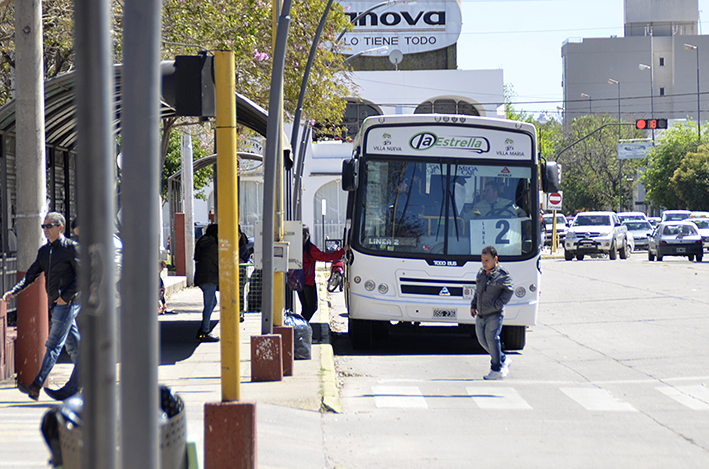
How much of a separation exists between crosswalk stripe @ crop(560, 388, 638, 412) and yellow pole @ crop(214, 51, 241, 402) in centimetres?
360

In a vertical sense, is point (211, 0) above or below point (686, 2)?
below

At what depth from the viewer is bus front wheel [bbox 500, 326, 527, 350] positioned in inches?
447

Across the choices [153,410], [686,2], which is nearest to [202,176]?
[153,410]

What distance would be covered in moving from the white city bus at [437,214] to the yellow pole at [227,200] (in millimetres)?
5143

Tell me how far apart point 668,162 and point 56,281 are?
2658 inches

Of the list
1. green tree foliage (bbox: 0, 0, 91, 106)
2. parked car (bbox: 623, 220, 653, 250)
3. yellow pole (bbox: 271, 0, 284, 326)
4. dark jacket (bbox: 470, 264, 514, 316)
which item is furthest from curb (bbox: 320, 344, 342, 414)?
parked car (bbox: 623, 220, 653, 250)

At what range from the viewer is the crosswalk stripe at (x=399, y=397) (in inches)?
300

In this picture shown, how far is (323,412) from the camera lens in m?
7.14

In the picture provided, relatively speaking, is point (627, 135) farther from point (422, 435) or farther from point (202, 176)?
point (422, 435)

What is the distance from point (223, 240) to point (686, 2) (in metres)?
114

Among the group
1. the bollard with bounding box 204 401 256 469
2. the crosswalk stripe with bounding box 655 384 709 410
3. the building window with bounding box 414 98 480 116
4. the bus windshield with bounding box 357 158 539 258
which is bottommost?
the crosswalk stripe with bounding box 655 384 709 410

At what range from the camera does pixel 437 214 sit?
1135 cm

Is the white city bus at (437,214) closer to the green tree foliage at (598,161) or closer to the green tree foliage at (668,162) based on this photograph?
the green tree foliage at (668,162)

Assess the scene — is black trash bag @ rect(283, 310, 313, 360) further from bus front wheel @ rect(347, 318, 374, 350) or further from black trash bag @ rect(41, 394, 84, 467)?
black trash bag @ rect(41, 394, 84, 467)
